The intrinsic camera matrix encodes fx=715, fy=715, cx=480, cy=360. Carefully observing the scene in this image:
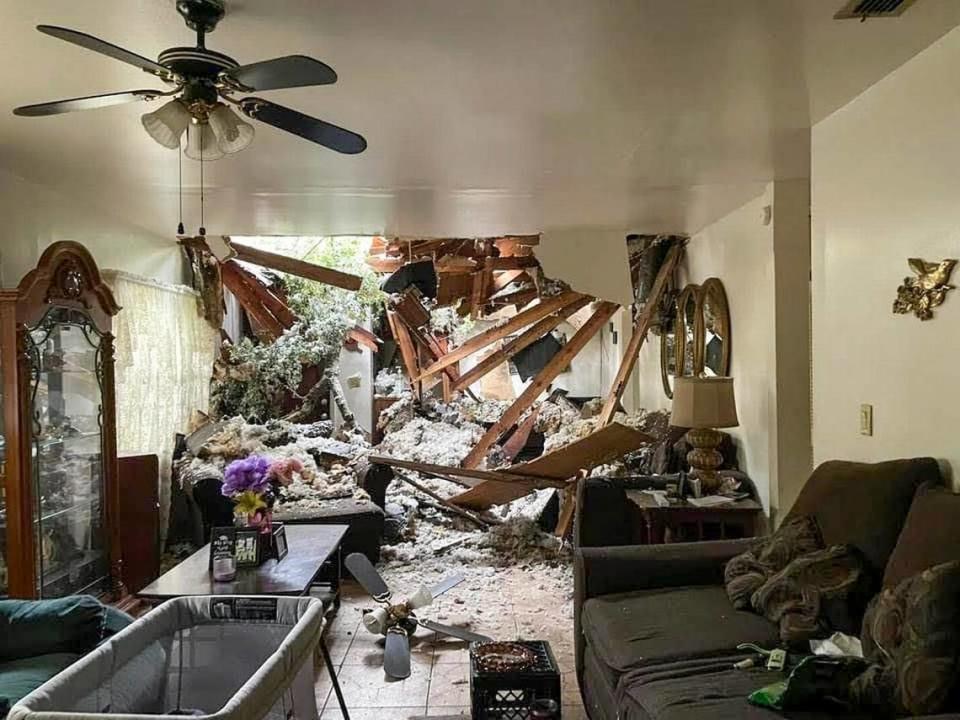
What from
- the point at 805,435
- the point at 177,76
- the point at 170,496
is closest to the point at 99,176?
the point at 177,76

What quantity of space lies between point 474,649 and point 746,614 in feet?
2.99

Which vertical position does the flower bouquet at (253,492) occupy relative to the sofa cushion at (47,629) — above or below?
above

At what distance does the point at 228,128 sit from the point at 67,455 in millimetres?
2054

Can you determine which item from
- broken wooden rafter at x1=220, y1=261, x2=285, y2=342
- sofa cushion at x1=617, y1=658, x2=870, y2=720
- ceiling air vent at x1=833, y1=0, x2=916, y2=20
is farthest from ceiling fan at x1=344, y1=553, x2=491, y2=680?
broken wooden rafter at x1=220, y1=261, x2=285, y2=342

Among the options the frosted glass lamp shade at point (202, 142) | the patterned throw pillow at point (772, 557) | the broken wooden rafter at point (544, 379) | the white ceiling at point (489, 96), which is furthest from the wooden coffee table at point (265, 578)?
the broken wooden rafter at point (544, 379)

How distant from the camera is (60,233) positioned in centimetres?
378

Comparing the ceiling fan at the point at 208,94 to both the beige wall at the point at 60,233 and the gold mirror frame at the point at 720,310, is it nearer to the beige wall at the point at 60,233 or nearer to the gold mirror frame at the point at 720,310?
the beige wall at the point at 60,233

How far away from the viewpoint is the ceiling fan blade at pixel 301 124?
5.95 feet

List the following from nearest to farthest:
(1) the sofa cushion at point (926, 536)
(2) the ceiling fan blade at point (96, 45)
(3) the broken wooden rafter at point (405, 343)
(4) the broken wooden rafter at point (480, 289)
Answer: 1. (2) the ceiling fan blade at point (96, 45)
2. (1) the sofa cushion at point (926, 536)
3. (4) the broken wooden rafter at point (480, 289)
4. (3) the broken wooden rafter at point (405, 343)

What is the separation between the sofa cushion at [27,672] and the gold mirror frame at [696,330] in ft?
11.8

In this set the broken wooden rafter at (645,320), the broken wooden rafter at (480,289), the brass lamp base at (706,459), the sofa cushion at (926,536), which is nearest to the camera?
the sofa cushion at (926,536)

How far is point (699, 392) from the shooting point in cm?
370

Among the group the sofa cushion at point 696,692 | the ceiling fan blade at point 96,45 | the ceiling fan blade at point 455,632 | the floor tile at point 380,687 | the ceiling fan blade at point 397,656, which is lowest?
the floor tile at point 380,687

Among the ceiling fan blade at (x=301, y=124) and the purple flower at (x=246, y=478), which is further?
the purple flower at (x=246, y=478)
